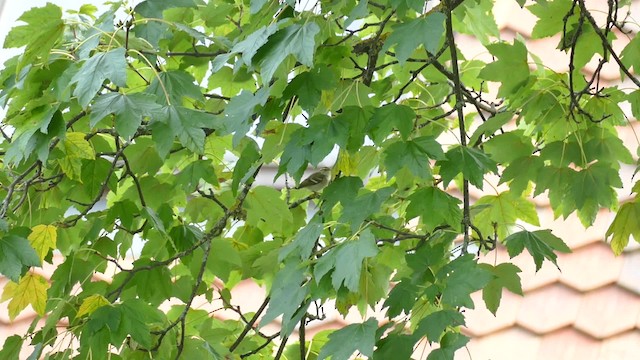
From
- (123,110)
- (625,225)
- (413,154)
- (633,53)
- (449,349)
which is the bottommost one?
(449,349)

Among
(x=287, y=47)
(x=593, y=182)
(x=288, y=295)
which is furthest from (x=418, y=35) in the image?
(x=593, y=182)

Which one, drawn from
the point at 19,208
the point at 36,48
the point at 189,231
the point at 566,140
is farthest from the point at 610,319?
the point at 36,48

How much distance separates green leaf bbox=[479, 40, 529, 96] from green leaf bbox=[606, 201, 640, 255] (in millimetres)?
279

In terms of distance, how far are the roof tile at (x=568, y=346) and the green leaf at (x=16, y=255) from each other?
171 cm

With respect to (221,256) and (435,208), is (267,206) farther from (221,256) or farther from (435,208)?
(435,208)

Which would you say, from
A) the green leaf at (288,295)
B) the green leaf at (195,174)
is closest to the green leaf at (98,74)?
the green leaf at (288,295)

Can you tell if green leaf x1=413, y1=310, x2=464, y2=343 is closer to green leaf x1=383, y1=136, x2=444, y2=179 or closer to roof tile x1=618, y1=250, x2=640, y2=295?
green leaf x1=383, y1=136, x2=444, y2=179

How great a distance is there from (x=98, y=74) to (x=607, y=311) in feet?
6.42

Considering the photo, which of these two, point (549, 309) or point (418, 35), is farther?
point (549, 309)

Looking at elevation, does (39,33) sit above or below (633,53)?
below

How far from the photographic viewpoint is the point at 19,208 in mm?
2018

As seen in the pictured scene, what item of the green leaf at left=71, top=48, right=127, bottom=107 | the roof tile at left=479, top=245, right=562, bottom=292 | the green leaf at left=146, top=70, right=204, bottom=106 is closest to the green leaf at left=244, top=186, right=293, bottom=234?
the green leaf at left=146, top=70, right=204, bottom=106

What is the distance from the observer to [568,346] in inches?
119

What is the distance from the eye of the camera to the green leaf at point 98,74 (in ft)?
4.67
